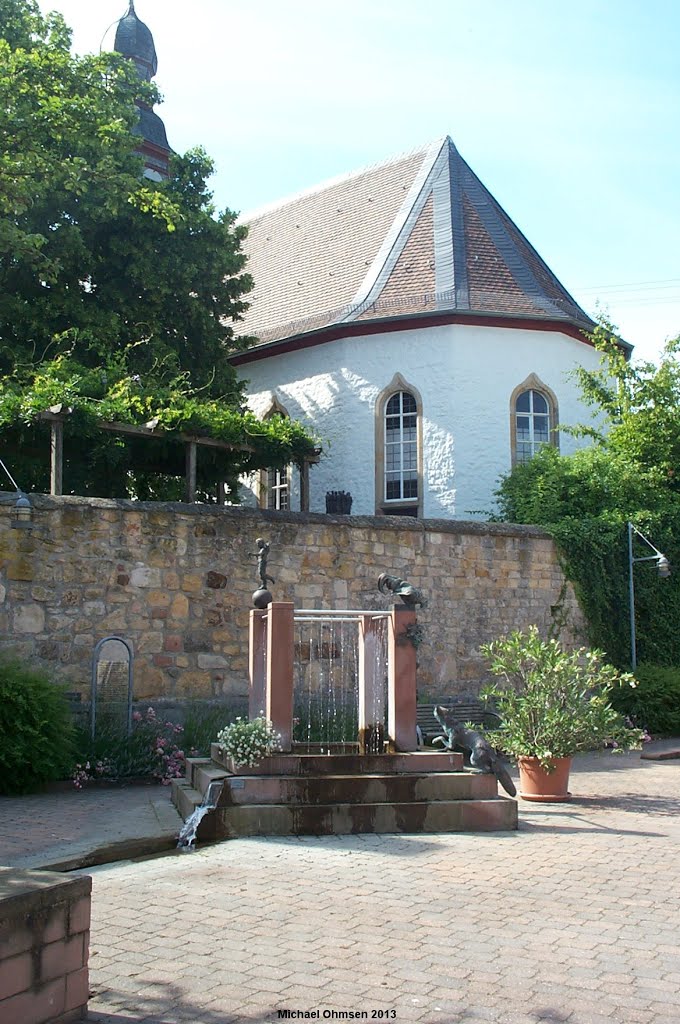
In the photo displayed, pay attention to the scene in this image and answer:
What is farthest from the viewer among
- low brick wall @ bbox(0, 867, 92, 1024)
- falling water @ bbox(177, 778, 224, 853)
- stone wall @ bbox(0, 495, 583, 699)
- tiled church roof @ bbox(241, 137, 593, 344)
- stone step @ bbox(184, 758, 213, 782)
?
tiled church roof @ bbox(241, 137, 593, 344)

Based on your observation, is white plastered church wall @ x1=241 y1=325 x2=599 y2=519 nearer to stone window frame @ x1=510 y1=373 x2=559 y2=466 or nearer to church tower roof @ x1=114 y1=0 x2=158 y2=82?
stone window frame @ x1=510 y1=373 x2=559 y2=466

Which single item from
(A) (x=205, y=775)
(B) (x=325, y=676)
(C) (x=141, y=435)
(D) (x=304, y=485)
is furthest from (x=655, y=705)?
(A) (x=205, y=775)

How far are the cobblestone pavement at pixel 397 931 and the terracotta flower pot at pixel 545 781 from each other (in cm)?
164

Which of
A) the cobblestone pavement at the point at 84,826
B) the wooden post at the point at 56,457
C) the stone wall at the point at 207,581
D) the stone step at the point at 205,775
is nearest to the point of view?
the cobblestone pavement at the point at 84,826

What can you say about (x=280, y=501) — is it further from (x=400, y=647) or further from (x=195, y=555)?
(x=400, y=647)

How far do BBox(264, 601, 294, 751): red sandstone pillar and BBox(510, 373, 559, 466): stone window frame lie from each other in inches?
496

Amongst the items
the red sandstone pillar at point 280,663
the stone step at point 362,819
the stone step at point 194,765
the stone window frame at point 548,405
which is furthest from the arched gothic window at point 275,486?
the stone step at point 362,819

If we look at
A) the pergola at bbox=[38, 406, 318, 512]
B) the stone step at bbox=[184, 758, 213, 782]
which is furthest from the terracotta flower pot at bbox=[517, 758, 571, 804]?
the pergola at bbox=[38, 406, 318, 512]

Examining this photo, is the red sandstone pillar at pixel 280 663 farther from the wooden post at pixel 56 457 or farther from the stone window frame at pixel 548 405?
the stone window frame at pixel 548 405

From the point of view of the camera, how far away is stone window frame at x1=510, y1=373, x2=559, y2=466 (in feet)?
70.2

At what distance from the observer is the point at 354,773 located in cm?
895

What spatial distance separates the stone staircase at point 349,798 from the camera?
27.6 ft

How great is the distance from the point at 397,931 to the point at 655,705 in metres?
12.1

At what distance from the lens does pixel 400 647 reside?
9609 mm
